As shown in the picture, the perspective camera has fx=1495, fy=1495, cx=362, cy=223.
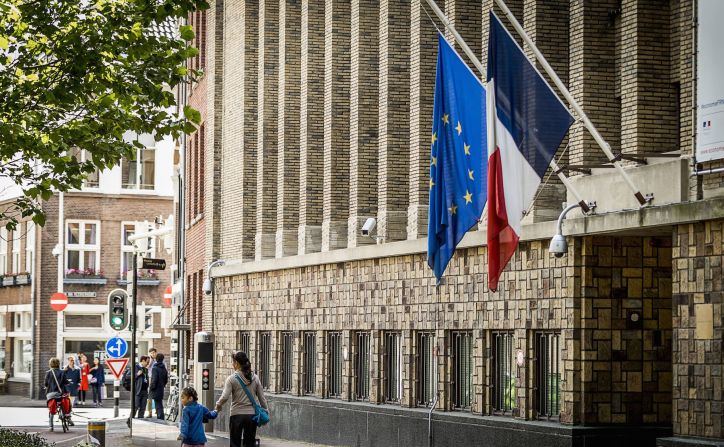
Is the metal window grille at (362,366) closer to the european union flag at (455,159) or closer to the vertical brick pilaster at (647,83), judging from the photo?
the european union flag at (455,159)

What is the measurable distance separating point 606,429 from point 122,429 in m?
16.2

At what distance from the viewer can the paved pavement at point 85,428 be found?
29.1 m

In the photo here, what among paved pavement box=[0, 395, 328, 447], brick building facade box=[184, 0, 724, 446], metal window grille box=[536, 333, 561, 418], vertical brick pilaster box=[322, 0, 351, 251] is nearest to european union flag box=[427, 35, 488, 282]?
brick building facade box=[184, 0, 724, 446]

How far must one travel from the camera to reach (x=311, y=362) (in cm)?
3381

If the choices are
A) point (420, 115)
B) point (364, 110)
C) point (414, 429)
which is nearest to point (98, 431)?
point (414, 429)

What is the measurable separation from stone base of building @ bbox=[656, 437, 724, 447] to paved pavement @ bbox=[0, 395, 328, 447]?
11.8 m

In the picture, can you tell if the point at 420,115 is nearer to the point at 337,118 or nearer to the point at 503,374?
the point at 337,118

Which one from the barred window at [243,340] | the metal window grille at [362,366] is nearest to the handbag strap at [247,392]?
the metal window grille at [362,366]

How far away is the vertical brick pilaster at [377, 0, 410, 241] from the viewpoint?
1174 inches

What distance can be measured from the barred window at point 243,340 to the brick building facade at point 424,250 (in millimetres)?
110

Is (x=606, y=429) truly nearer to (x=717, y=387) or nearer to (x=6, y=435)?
(x=717, y=387)

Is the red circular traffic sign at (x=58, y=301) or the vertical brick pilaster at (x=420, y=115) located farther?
the red circular traffic sign at (x=58, y=301)

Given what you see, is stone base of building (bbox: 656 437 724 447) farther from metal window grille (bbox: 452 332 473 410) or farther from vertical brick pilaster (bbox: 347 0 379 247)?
vertical brick pilaster (bbox: 347 0 379 247)

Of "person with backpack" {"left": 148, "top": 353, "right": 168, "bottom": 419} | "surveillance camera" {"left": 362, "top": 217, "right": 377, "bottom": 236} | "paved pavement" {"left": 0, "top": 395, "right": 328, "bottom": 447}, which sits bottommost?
"paved pavement" {"left": 0, "top": 395, "right": 328, "bottom": 447}
